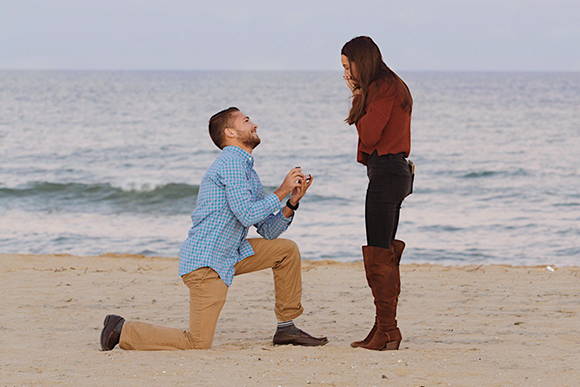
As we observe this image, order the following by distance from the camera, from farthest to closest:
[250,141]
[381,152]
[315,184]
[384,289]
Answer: [315,184] < [250,141] < [384,289] < [381,152]

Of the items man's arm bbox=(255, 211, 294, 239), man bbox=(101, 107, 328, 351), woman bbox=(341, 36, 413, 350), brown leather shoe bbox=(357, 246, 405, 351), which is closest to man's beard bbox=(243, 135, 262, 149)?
man bbox=(101, 107, 328, 351)

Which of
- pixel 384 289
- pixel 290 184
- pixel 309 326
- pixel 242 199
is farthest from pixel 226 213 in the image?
pixel 309 326

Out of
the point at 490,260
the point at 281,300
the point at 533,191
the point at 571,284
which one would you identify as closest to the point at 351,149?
the point at 533,191

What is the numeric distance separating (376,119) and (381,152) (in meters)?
0.22

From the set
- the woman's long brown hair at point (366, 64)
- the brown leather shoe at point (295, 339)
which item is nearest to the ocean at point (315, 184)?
the woman's long brown hair at point (366, 64)

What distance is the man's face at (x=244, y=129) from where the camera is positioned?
522cm

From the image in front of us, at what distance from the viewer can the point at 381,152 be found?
5004 millimetres

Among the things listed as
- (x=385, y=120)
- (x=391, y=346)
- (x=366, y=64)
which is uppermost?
(x=366, y=64)

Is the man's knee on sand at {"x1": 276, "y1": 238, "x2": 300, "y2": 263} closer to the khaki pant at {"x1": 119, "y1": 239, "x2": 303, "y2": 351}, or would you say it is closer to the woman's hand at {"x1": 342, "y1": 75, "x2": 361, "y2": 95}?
the khaki pant at {"x1": 119, "y1": 239, "x2": 303, "y2": 351}

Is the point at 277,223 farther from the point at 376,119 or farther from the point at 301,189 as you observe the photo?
the point at 376,119

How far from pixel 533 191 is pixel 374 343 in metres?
15.9

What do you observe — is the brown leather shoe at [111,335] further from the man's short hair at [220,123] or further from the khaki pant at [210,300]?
the man's short hair at [220,123]

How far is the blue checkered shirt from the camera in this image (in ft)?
16.6

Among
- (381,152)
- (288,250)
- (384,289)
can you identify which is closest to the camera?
(381,152)
